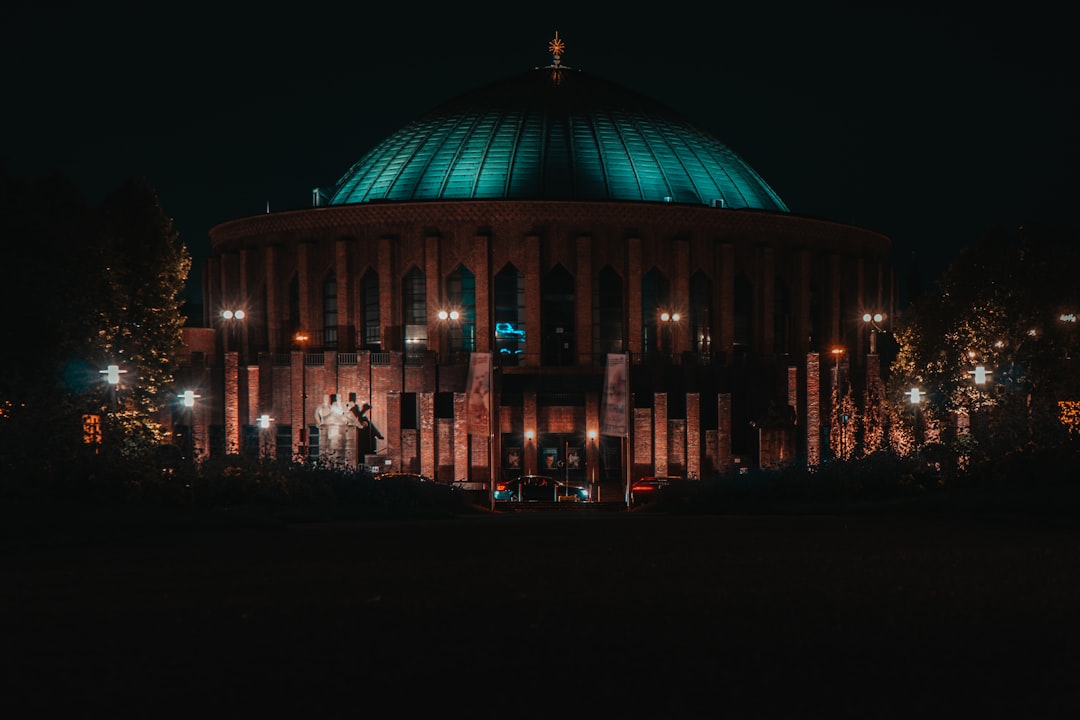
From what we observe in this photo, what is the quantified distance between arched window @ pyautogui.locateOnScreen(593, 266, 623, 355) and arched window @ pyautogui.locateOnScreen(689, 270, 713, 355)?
4.01 m

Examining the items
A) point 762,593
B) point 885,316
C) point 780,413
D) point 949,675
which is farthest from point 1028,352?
point 949,675

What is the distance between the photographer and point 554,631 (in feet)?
33.0

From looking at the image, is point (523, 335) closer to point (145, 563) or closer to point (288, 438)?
point (288, 438)

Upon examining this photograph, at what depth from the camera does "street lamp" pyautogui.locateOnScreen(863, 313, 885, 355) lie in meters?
78.6

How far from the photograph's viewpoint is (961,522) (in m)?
21.9

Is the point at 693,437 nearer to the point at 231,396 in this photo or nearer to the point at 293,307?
the point at 231,396

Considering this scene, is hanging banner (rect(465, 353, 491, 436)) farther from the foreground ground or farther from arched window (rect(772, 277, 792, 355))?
the foreground ground

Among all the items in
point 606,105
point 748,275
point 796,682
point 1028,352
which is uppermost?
point 606,105

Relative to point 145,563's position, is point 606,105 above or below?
above

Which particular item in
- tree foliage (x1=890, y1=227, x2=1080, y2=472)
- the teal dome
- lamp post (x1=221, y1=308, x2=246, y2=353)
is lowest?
tree foliage (x1=890, y1=227, x2=1080, y2=472)

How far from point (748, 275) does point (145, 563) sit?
2371 inches

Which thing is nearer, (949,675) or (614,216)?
(949,675)

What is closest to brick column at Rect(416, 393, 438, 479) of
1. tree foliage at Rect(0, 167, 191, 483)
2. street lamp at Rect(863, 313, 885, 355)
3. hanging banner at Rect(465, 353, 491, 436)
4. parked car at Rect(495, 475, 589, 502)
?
parked car at Rect(495, 475, 589, 502)

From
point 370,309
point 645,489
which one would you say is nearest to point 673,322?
point 370,309
